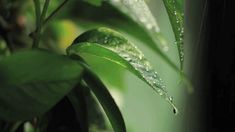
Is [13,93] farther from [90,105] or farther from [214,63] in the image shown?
[214,63]

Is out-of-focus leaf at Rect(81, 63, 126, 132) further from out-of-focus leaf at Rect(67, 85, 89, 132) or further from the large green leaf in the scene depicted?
the large green leaf

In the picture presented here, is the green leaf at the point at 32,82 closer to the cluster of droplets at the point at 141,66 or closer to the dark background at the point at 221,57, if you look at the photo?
the cluster of droplets at the point at 141,66

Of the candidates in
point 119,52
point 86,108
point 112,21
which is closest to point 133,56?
point 119,52

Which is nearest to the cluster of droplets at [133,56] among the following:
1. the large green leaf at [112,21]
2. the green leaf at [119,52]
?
the green leaf at [119,52]

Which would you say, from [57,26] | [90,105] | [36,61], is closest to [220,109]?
[90,105]

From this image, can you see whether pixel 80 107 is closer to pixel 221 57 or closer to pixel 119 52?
pixel 119 52
